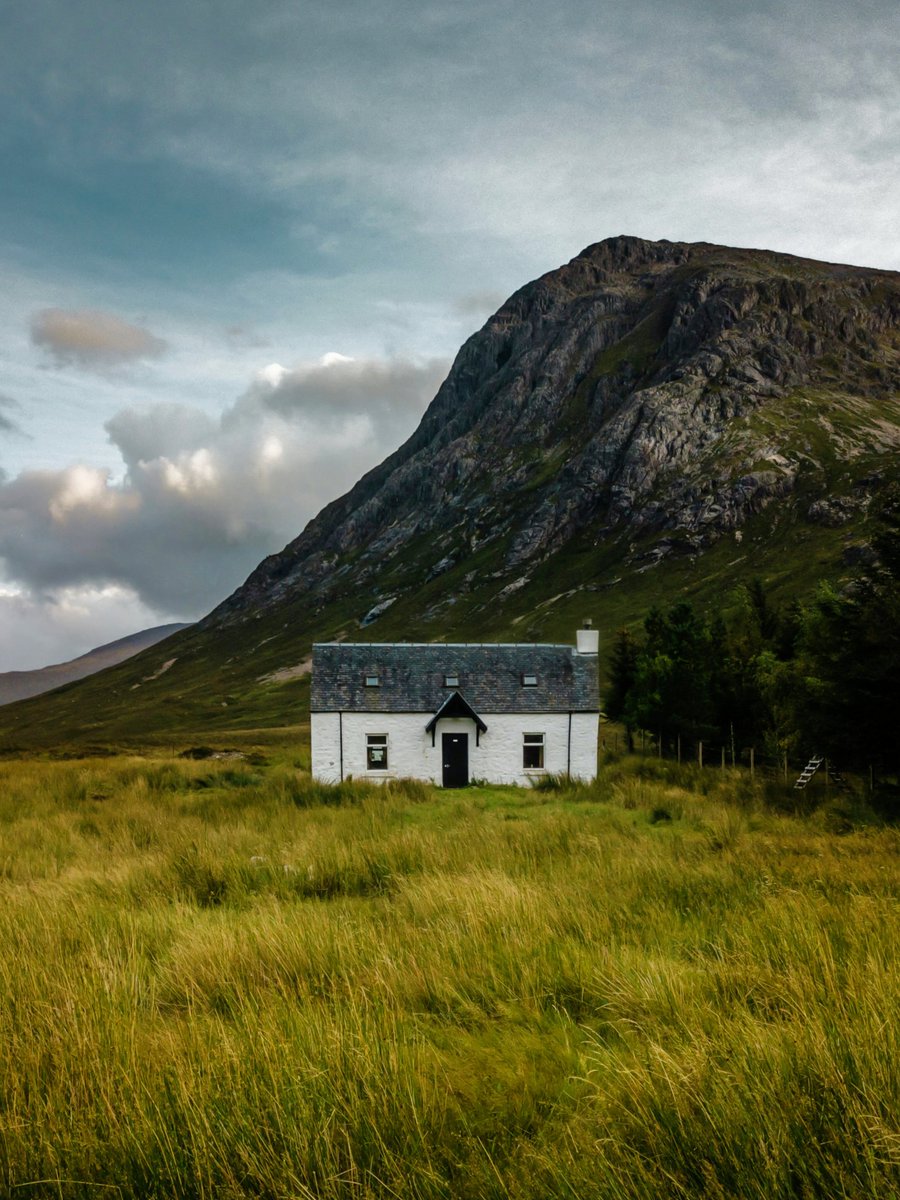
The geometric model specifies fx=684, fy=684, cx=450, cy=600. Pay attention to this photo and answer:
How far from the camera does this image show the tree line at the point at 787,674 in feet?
59.2

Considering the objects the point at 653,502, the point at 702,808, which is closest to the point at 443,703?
the point at 702,808

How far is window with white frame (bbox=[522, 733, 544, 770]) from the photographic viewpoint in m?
32.0

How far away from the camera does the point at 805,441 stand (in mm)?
166625

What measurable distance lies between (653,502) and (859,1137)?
18102 centimetres

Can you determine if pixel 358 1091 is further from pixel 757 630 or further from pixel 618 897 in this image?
pixel 757 630

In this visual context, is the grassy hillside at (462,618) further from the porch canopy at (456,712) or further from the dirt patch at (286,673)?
the porch canopy at (456,712)

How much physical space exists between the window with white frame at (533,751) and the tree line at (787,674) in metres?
9.36

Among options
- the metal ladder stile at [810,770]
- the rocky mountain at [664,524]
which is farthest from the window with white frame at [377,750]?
the rocky mountain at [664,524]

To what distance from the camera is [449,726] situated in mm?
31766

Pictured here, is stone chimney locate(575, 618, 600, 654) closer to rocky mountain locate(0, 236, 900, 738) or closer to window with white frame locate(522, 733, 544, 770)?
window with white frame locate(522, 733, 544, 770)

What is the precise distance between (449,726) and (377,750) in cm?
352

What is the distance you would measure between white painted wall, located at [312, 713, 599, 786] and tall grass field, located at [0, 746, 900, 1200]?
76.7 feet

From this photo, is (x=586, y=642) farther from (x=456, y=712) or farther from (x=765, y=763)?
(x=765, y=763)


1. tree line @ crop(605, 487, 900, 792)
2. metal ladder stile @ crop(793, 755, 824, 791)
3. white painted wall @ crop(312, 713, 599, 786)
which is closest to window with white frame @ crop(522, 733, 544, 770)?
white painted wall @ crop(312, 713, 599, 786)
